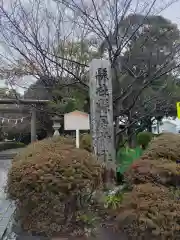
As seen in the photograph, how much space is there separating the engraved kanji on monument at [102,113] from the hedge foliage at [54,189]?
2152 millimetres

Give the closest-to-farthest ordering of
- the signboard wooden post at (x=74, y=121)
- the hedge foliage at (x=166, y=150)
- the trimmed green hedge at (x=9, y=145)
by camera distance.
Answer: the hedge foliage at (x=166, y=150)
the signboard wooden post at (x=74, y=121)
the trimmed green hedge at (x=9, y=145)

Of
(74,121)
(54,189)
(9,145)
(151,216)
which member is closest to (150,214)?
(151,216)

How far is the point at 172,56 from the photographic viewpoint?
7.56 metres

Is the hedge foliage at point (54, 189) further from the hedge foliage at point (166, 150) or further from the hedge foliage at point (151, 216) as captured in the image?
the hedge foliage at point (166, 150)

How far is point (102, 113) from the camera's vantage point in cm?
595

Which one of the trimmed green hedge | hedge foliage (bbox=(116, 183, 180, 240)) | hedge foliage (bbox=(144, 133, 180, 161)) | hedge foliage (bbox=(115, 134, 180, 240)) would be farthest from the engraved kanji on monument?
the trimmed green hedge

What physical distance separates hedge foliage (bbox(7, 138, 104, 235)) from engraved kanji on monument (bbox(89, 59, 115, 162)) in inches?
84.7

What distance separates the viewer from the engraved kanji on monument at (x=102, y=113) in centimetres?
591

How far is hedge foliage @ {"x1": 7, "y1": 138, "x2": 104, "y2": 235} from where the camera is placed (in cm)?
328

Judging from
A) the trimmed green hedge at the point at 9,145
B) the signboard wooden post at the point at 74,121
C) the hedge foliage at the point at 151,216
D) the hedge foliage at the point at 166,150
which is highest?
the signboard wooden post at the point at 74,121

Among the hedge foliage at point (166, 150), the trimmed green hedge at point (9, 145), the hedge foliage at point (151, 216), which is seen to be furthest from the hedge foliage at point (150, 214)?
the trimmed green hedge at point (9, 145)

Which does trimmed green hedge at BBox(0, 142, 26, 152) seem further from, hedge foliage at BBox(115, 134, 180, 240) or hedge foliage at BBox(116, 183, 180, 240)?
hedge foliage at BBox(116, 183, 180, 240)

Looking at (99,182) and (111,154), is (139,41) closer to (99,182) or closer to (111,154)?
(111,154)

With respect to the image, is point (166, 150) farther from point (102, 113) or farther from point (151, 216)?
A: point (151, 216)
